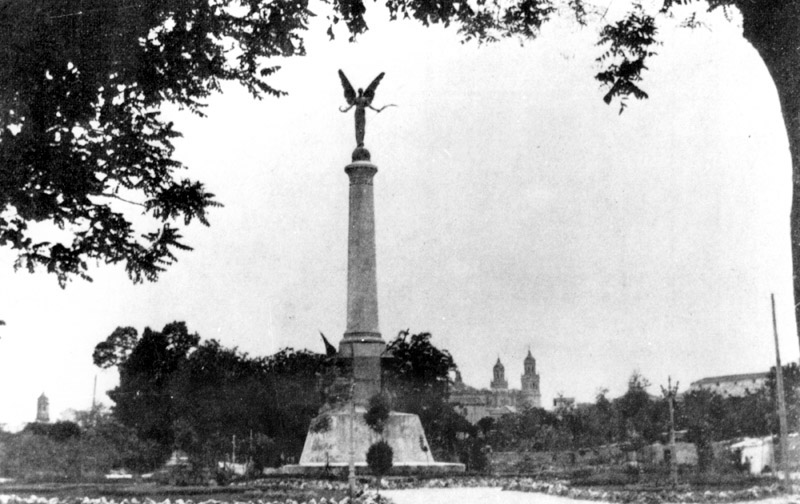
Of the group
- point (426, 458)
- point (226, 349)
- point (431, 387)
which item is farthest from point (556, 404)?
point (426, 458)

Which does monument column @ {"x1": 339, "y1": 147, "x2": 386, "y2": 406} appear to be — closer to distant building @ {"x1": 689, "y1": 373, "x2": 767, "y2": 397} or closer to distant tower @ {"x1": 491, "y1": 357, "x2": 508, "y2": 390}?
distant building @ {"x1": 689, "y1": 373, "x2": 767, "y2": 397}

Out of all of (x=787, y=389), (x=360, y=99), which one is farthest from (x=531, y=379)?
(x=360, y=99)

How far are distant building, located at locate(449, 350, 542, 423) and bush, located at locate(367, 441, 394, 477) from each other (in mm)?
83837

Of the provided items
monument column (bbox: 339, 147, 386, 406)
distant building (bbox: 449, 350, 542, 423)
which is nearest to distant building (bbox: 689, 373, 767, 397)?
distant building (bbox: 449, 350, 542, 423)

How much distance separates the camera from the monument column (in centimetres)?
3669

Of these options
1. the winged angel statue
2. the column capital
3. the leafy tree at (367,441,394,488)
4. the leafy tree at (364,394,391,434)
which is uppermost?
the winged angel statue

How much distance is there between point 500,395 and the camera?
14038 cm

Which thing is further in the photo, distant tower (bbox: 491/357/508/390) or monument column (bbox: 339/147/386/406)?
distant tower (bbox: 491/357/508/390)

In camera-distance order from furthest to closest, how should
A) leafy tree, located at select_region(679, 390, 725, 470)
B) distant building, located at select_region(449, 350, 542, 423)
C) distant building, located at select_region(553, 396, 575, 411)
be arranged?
distant building, located at select_region(449, 350, 542, 423), distant building, located at select_region(553, 396, 575, 411), leafy tree, located at select_region(679, 390, 725, 470)

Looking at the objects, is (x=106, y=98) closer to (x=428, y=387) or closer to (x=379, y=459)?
(x=379, y=459)

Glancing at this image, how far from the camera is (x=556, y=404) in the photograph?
73.1 m

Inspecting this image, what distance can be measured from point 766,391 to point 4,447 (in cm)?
4403

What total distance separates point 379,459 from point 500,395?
11339 cm

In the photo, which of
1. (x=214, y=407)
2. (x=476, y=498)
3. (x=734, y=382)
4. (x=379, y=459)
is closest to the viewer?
(x=476, y=498)
